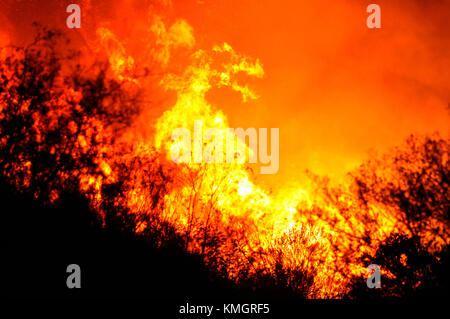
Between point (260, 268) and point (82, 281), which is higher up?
point (82, 281)

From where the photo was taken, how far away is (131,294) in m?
16.1

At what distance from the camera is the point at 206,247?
23.0 metres

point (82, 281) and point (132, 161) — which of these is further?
point (132, 161)

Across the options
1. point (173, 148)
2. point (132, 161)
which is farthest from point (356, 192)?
point (132, 161)

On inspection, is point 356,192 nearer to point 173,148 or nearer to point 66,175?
point 173,148

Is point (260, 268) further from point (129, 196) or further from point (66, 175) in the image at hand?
point (66, 175)

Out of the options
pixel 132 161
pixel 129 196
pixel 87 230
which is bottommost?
pixel 87 230

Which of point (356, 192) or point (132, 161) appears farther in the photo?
point (356, 192)

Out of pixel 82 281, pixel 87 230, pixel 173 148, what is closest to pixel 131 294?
pixel 82 281
